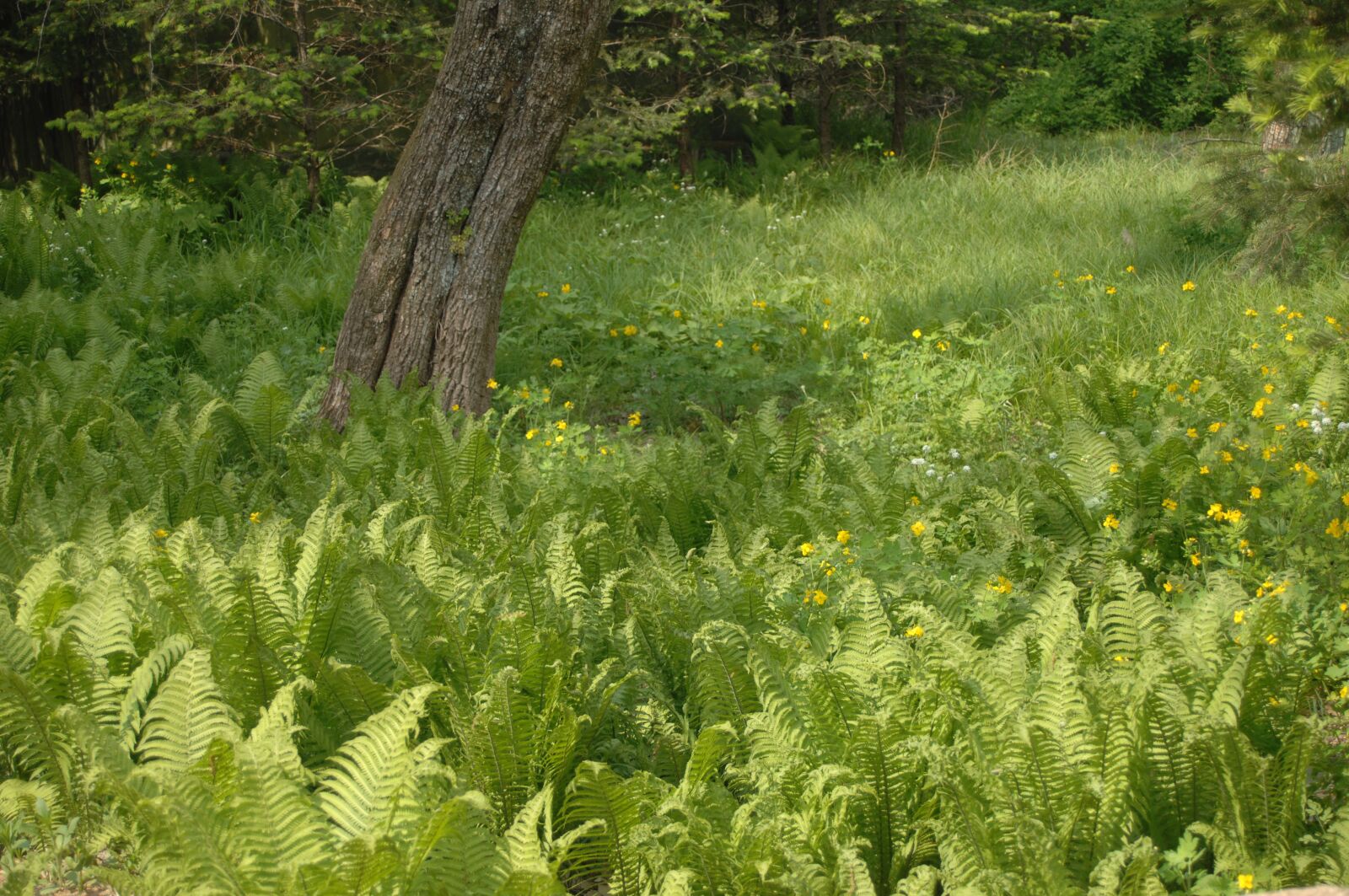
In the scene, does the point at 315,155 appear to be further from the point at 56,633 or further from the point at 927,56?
the point at 56,633

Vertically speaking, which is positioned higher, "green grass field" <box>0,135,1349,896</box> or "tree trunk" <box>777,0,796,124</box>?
"tree trunk" <box>777,0,796,124</box>

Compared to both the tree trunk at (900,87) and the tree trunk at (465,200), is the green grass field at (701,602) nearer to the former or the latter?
the tree trunk at (465,200)

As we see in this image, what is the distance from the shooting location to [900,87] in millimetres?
11703

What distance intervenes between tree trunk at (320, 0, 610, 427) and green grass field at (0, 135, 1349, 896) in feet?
1.09

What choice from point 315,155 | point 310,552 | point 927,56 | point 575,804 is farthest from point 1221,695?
point 927,56

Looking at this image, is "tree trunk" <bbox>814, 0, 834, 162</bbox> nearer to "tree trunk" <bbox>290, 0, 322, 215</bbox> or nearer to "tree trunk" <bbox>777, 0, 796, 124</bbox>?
"tree trunk" <bbox>777, 0, 796, 124</bbox>

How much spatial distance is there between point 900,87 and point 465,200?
7.50 meters

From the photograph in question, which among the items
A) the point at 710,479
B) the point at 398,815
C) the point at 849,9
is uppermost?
the point at 849,9

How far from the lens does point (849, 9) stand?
35.6 feet

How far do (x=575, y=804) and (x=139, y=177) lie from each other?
8.62 m

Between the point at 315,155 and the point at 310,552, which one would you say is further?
the point at 315,155

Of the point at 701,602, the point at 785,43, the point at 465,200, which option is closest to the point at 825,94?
the point at 785,43

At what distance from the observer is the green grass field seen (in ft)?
8.05

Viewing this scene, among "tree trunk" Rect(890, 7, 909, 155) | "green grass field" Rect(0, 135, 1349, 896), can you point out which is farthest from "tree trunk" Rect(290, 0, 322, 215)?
"tree trunk" Rect(890, 7, 909, 155)
